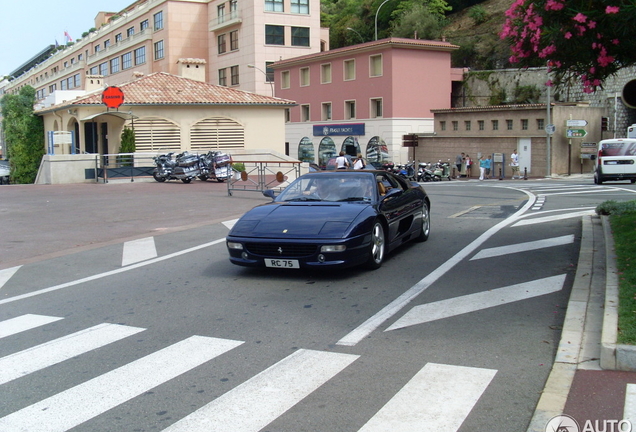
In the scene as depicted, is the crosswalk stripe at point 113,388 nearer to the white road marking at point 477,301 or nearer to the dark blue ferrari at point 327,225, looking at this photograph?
the white road marking at point 477,301

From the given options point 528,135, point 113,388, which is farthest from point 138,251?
point 528,135

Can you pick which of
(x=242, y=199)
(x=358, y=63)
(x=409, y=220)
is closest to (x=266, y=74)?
(x=358, y=63)

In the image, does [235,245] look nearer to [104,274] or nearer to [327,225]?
[327,225]

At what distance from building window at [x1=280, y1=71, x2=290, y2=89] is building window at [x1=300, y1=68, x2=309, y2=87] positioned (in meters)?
1.68

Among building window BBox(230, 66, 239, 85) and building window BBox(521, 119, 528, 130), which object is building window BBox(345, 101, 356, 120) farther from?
building window BBox(521, 119, 528, 130)

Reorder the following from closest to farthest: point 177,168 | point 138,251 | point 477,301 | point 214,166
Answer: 1. point 477,301
2. point 138,251
3. point 177,168
4. point 214,166

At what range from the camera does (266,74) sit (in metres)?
62.2

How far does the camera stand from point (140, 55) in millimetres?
74125

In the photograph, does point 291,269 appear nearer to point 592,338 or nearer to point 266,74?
point 592,338

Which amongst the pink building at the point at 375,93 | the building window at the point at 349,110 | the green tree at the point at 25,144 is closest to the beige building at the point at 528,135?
the pink building at the point at 375,93

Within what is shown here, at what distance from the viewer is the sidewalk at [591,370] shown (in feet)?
15.0

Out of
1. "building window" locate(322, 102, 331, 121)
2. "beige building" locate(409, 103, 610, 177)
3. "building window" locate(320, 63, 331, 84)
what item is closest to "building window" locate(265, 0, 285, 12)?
"building window" locate(320, 63, 331, 84)

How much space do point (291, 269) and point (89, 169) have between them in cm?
2364

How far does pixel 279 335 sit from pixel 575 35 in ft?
16.2
